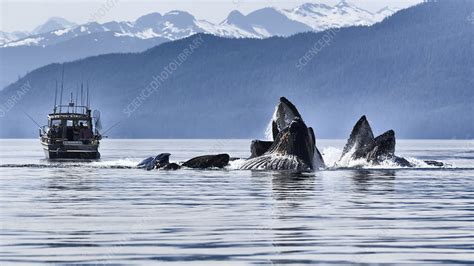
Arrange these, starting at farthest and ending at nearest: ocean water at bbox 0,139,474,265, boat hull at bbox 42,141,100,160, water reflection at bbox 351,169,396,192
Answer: boat hull at bbox 42,141,100,160
water reflection at bbox 351,169,396,192
ocean water at bbox 0,139,474,265

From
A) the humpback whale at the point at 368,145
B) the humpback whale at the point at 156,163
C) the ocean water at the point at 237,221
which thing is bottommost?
the ocean water at the point at 237,221

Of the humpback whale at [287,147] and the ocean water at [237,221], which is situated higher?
the humpback whale at [287,147]

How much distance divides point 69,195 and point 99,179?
16541 mm

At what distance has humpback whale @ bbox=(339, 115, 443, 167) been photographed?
8069 centimetres

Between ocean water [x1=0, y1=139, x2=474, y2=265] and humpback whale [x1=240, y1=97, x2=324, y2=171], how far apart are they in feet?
27.8

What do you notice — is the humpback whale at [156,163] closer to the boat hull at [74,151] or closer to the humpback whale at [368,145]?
the humpback whale at [368,145]

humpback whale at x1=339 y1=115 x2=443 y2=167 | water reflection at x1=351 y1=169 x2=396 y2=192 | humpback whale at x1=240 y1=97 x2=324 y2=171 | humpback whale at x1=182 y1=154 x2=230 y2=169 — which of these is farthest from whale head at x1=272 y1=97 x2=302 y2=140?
humpback whale at x1=182 y1=154 x2=230 y2=169

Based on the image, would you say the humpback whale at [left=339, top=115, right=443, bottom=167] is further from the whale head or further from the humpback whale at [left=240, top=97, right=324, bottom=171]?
the whale head

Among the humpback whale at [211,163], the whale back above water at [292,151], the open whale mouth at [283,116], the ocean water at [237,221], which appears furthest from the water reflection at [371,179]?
the humpback whale at [211,163]

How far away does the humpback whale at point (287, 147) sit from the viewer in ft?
244

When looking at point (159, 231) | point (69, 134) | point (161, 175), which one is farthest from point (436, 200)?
point (69, 134)

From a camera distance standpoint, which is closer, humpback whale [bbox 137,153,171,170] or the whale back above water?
the whale back above water

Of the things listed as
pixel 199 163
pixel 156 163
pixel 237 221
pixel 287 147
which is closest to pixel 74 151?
pixel 156 163

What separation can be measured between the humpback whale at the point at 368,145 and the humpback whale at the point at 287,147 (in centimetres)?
280
